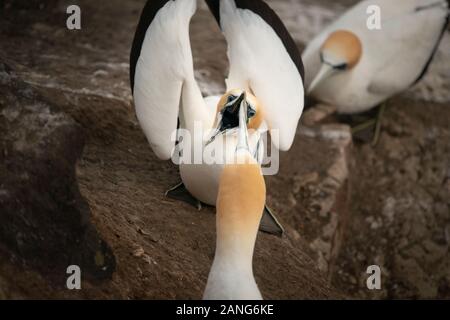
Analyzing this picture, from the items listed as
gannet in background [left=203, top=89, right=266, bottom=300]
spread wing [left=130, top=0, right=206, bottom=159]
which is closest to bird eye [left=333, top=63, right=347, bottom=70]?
spread wing [left=130, top=0, right=206, bottom=159]

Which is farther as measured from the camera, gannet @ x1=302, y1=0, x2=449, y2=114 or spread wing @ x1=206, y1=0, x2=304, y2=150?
gannet @ x1=302, y1=0, x2=449, y2=114

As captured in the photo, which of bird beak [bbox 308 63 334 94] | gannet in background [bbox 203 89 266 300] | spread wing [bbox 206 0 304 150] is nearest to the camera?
gannet in background [bbox 203 89 266 300]

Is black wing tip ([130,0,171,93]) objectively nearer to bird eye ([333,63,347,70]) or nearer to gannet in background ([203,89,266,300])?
gannet in background ([203,89,266,300])

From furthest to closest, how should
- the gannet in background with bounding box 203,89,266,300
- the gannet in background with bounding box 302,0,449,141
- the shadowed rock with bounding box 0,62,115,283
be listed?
the gannet in background with bounding box 302,0,449,141
the shadowed rock with bounding box 0,62,115,283
the gannet in background with bounding box 203,89,266,300

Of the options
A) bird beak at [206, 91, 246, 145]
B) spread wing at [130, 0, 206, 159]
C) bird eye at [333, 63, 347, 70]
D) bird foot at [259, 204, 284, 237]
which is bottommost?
bird foot at [259, 204, 284, 237]

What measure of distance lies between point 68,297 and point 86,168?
938mm

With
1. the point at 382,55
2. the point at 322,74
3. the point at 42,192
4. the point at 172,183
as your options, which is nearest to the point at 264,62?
the point at 172,183

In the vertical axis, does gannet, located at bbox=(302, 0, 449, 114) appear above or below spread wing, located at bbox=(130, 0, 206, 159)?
above

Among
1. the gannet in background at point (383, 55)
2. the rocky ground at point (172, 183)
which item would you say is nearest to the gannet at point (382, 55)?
the gannet in background at point (383, 55)

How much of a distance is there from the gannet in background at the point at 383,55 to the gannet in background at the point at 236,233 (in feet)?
8.83

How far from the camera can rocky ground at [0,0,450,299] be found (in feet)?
10.8

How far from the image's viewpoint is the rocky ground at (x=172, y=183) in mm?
3283

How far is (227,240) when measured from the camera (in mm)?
3076

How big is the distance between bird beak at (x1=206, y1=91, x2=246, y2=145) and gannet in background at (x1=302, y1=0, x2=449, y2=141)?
2.32 meters
